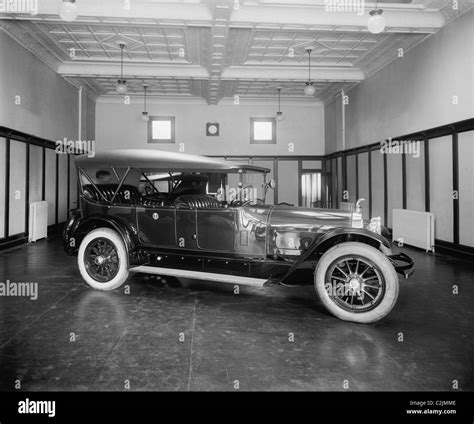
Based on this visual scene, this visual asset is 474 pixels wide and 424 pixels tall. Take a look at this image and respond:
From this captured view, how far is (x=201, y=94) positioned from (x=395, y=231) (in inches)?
333

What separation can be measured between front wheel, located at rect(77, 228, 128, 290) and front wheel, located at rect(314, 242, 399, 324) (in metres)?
2.30

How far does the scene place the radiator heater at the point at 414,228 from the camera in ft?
24.0

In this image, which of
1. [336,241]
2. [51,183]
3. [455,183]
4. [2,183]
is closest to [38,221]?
[2,183]

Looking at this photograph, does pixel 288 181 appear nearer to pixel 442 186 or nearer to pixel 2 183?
pixel 442 186

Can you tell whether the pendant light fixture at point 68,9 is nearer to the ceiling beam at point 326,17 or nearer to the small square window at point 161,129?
the ceiling beam at point 326,17

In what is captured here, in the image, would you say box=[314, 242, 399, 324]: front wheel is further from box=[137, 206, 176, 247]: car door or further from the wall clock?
the wall clock

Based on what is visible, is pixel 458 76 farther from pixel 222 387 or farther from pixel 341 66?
pixel 222 387

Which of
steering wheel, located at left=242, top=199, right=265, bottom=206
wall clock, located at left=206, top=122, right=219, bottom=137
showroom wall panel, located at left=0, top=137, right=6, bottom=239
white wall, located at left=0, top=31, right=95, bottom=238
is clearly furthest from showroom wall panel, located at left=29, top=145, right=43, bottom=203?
wall clock, located at left=206, top=122, right=219, bottom=137

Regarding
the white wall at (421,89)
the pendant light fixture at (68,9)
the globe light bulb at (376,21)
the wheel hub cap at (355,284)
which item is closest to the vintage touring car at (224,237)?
the wheel hub cap at (355,284)

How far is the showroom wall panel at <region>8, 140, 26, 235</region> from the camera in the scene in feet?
25.3

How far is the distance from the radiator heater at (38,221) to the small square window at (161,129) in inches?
232

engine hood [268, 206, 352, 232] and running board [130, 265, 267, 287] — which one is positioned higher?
engine hood [268, 206, 352, 232]

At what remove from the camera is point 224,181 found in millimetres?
4531
